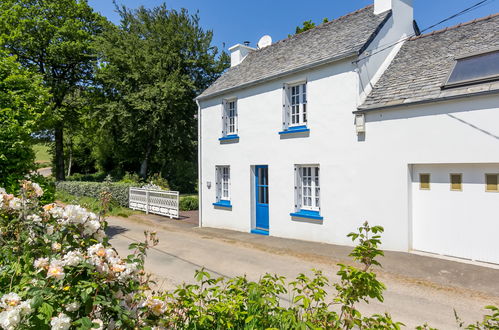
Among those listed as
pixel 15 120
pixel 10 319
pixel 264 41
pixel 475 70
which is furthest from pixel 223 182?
pixel 10 319

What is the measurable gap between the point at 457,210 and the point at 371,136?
2770mm

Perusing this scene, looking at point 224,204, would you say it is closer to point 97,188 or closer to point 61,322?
point 61,322

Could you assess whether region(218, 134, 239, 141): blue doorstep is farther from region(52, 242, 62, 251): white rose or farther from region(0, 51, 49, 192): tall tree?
region(52, 242, 62, 251): white rose

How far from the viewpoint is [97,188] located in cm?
2181

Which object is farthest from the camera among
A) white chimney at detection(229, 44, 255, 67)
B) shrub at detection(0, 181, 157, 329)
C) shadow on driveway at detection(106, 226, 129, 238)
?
white chimney at detection(229, 44, 255, 67)

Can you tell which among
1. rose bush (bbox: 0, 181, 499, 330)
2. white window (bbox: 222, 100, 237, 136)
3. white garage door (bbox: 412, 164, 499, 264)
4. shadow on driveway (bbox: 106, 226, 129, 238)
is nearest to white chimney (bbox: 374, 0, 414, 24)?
white garage door (bbox: 412, 164, 499, 264)

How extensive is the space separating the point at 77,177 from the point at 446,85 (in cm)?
3468

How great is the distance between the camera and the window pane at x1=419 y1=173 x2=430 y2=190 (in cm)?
839

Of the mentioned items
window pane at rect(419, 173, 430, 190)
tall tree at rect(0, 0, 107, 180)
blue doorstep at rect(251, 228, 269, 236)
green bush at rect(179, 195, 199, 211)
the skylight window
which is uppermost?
tall tree at rect(0, 0, 107, 180)

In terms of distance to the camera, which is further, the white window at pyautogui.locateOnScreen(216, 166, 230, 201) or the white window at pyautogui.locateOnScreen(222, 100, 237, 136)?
the white window at pyautogui.locateOnScreen(216, 166, 230, 201)

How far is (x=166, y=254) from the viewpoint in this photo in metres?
9.43

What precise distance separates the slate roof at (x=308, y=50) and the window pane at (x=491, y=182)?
4.55 metres

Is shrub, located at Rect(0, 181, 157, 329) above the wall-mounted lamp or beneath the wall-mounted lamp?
beneath

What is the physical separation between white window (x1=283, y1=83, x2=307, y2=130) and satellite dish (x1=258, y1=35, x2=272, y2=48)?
5.25 meters
